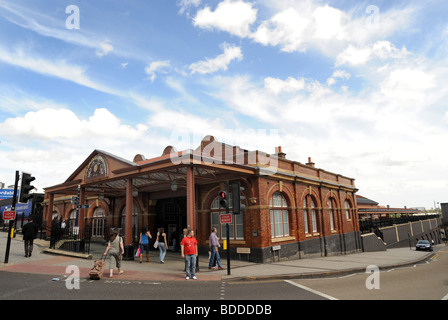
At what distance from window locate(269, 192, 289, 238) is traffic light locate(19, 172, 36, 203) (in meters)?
11.6

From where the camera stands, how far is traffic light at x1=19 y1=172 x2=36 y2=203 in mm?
12242

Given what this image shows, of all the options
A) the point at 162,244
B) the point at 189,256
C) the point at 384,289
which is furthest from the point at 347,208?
the point at 189,256

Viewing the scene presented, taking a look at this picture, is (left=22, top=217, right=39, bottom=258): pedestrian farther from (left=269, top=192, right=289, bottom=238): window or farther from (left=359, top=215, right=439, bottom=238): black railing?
(left=359, top=215, right=439, bottom=238): black railing

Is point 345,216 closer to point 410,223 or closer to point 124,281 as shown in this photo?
point 124,281

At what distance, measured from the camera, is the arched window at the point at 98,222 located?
23819 mm

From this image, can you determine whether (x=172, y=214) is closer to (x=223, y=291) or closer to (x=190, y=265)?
(x=190, y=265)

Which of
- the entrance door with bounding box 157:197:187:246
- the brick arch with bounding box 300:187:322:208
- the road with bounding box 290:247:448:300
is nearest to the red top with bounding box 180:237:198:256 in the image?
the road with bounding box 290:247:448:300

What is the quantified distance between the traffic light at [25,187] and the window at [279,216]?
11.6m

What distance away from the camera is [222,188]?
15.3 metres

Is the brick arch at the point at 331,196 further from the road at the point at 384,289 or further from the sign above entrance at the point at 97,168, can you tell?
the sign above entrance at the point at 97,168

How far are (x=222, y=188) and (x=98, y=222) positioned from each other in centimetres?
1438

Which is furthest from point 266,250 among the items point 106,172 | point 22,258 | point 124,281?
point 22,258
